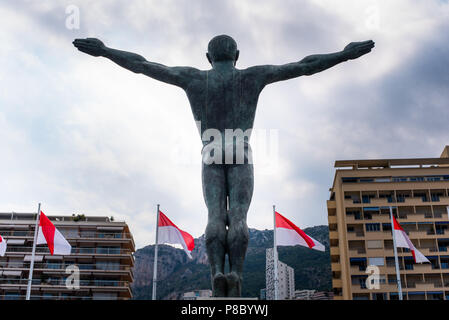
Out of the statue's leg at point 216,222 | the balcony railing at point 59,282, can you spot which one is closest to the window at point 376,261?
the balcony railing at point 59,282

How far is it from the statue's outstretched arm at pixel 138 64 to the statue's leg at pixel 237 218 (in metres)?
1.62

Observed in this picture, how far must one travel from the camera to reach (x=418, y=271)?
253 ft

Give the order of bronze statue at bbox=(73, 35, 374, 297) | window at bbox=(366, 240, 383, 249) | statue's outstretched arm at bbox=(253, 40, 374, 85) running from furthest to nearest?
window at bbox=(366, 240, 383, 249), statue's outstretched arm at bbox=(253, 40, 374, 85), bronze statue at bbox=(73, 35, 374, 297)

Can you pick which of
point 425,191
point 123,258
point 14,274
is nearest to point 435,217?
point 425,191

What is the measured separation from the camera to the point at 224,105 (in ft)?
23.9

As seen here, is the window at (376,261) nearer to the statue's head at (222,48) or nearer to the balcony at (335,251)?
the balcony at (335,251)

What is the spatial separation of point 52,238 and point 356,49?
25924mm

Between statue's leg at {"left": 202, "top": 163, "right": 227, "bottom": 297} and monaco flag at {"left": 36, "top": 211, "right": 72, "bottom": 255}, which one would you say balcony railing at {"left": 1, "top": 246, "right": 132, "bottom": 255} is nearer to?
monaco flag at {"left": 36, "top": 211, "right": 72, "bottom": 255}

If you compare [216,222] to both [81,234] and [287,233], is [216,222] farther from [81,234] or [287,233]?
[81,234]

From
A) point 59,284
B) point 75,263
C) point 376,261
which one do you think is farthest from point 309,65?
point 59,284

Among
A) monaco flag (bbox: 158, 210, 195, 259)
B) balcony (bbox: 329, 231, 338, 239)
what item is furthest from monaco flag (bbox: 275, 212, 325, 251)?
balcony (bbox: 329, 231, 338, 239)

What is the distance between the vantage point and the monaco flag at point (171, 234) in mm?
31438

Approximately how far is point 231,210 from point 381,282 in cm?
7457

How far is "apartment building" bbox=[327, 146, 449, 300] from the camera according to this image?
77188mm
